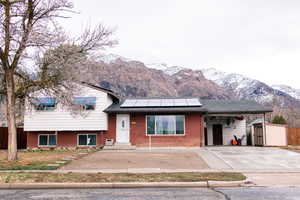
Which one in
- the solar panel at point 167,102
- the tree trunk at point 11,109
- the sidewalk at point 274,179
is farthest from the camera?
the solar panel at point 167,102

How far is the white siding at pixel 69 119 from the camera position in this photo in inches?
784

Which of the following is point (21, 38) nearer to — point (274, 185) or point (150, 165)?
point (150, 165)

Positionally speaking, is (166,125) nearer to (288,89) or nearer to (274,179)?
(274,179)

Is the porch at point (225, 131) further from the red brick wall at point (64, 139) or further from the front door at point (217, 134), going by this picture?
the red brick wall at point (64, 139)

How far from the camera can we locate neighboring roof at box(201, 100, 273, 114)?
20250mm

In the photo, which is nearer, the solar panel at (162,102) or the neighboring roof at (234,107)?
the neighboring roof at (234,107)

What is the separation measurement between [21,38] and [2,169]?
5222 mm

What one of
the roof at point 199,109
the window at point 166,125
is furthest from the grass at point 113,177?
the window at point 166,125

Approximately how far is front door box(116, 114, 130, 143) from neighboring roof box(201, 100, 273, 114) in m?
6.14

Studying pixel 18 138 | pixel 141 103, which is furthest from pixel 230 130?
pixel 18 138

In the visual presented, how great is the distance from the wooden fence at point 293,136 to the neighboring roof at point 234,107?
3256 millimetres

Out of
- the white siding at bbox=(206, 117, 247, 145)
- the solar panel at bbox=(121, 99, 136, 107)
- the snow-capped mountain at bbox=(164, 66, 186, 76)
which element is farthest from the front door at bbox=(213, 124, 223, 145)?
the snow-capped mountain at bbox=(164, 66, 186, 76)

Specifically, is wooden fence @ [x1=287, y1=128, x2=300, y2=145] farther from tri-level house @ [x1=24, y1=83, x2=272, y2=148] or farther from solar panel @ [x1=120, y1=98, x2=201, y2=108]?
solar panel @ [x1=120, y1=98, x2=201, y2=108]

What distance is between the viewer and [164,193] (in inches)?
284
